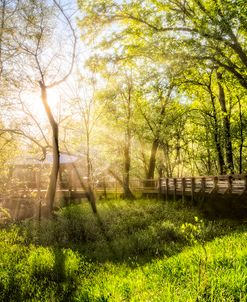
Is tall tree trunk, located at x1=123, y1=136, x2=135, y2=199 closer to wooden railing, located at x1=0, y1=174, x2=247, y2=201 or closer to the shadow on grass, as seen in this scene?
wooden railing, located at x1=0, y1=174, x2=247, y2=201

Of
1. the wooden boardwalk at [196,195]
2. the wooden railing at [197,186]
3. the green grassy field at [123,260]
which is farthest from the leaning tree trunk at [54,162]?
the wooden railing at [197,186]

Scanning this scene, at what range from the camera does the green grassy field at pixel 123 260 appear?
4.96m

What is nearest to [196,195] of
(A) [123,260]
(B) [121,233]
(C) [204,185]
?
(C) [204,185]

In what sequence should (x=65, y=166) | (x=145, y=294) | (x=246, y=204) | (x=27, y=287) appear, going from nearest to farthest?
(x=145, y=294) → (x=27, y=287) → (x=246, y=204) → (x=65, y=166)

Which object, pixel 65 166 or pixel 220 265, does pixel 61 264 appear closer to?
pixel 220 265

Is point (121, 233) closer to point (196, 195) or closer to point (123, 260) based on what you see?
point (123, 260)

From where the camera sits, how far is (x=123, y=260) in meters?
10.2

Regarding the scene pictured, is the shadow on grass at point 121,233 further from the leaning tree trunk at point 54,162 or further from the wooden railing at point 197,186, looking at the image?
the wooden railing at point 197,186

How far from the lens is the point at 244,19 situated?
42.3 feet

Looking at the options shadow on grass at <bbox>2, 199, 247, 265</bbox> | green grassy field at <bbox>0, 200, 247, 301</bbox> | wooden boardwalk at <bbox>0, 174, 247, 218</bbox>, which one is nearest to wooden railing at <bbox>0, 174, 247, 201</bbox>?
wooden boardwalk at <bbox>0, 174, 247, 218</bbox>

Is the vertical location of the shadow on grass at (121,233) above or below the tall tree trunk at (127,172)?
below

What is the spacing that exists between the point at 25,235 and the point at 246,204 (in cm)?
1029

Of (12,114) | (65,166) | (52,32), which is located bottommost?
(65,166)

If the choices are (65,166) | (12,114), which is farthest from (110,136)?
(12,114)
